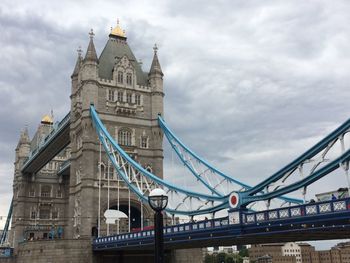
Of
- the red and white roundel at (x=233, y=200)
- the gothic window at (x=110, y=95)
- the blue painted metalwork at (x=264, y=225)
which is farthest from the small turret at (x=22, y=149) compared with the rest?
the red and white roundel at (x=233, y=200)

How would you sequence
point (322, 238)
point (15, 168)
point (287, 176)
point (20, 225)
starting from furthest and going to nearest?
point (15, 168)
point (20, 225)
point (322, 238)
point (287, 176)

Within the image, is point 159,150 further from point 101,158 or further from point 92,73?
point 92,73

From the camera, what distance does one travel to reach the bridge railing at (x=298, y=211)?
20772 millimetres

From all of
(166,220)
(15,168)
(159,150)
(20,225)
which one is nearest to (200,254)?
(166,220)

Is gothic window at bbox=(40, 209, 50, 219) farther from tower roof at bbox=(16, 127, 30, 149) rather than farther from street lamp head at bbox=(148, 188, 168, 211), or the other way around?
street lamp head at bbox=(148, 188, 168, 211)

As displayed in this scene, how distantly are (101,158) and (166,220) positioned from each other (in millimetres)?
9446

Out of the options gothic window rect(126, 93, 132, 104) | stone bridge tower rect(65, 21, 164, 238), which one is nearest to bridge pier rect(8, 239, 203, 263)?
stone bridge tower rect(65, 21, 164, 238)

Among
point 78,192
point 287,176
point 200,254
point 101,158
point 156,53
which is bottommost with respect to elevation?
point 200,254

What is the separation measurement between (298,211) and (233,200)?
5.34 meters

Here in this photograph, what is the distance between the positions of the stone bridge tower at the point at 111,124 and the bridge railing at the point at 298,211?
25.7 m

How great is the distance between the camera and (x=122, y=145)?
2057 inches

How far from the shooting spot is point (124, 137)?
53.0 meters

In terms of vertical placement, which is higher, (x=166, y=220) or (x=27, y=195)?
(x=27, y=195)

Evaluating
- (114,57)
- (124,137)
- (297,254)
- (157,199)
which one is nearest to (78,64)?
(114,57)
